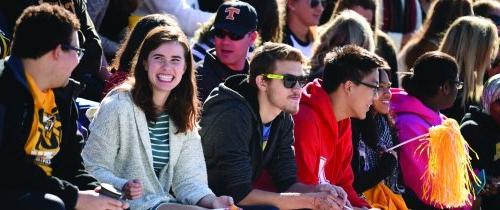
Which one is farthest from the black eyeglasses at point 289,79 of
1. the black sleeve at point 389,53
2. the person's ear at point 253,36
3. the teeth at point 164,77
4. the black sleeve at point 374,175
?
the black sleeve at point 389,53

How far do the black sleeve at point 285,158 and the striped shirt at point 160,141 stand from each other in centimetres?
93

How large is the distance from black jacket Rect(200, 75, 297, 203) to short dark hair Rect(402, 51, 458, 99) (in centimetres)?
168

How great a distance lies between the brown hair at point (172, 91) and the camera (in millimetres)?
6141

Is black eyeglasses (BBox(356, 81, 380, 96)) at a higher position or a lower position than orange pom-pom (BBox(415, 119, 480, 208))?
higher

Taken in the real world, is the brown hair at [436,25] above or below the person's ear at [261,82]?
below

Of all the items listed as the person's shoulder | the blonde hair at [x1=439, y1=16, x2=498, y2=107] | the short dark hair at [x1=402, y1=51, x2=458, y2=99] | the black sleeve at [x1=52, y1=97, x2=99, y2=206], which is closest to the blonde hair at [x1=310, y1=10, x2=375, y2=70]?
the short dark hair at [x1=402, y1=51, x2=458, y2=99]

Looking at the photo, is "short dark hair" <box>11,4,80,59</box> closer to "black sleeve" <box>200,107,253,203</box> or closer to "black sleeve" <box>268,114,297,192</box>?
"black sleeve" <box>200,107,253,203</box>

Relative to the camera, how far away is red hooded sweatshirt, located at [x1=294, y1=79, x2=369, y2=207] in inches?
282

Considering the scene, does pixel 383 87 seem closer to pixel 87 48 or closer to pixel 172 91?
pixel 172 91

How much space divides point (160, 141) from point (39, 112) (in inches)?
39.5

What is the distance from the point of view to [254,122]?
6.70m

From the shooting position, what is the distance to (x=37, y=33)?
538 centimetres

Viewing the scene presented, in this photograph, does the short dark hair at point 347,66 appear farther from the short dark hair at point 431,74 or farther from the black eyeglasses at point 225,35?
the short dark hair at point 431,74

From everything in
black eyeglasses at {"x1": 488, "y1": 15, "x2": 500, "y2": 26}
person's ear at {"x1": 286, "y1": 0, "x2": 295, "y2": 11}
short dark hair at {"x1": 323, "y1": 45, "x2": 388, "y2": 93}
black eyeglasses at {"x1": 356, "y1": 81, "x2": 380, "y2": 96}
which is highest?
person's ear at {"x1": 286, "y1": 0, "x2": 295, "y2": 11}
